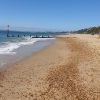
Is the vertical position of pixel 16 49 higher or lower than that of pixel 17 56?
lower

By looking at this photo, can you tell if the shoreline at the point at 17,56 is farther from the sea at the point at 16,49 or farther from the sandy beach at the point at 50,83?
the sandy beach at the point at 50,83

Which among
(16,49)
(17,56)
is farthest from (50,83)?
(16,49)

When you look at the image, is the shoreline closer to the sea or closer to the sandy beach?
the sea

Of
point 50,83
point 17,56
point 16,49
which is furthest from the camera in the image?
point 16,49

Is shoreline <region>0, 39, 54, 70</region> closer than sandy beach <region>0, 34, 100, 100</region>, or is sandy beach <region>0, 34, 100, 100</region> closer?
sandy beach <region>0, 34, 100, 100</region>

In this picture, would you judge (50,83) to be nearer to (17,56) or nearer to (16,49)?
(17,56)

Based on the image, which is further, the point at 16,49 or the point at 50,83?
the point at 16,49

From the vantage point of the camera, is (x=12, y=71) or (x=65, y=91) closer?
(x=65, y=91)

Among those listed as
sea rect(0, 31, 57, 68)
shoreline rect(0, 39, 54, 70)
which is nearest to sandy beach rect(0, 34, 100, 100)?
shoreline rect(0, 39, 54, 70)

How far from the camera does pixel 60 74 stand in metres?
13.9

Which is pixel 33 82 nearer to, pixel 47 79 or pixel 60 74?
pixel 47 79

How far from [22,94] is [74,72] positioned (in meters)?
5.16

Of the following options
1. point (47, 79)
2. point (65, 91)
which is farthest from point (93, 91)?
point (47, 79)

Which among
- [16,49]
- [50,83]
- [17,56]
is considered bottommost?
[16,49]
